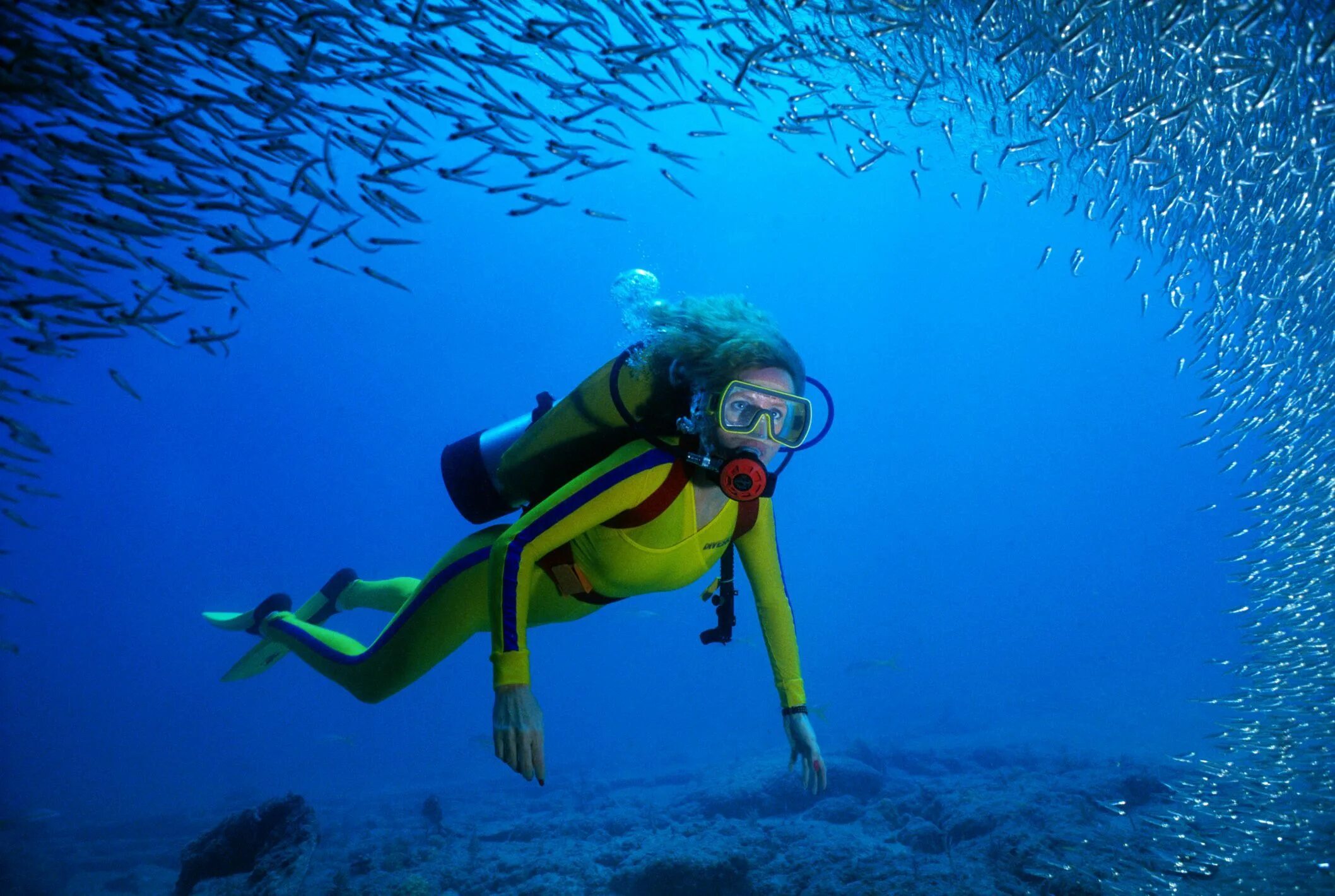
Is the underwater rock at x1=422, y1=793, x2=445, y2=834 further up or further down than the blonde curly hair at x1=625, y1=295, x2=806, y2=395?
further down

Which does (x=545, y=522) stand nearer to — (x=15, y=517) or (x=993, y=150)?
(x=15, y=517)

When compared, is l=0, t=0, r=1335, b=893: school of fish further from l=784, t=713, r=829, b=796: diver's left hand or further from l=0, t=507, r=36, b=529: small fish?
l=784, t=713, r=829, b=796: diver's left hand

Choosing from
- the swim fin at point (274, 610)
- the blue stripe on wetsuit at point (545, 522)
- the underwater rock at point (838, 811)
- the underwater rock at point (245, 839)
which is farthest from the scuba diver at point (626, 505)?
the underwater rock at point (838, 811)

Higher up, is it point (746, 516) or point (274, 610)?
point (746, 516)

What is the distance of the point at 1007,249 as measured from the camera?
7162 cm

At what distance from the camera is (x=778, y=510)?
116375mm

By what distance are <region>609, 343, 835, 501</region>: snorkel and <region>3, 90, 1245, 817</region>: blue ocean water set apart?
23155mm

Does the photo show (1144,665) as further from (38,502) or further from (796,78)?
(38,502)

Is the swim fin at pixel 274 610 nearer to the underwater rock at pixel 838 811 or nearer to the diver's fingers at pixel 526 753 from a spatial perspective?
the diver's fingers at pixel 526 753

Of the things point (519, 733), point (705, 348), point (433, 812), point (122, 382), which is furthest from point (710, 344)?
point (433, 812)

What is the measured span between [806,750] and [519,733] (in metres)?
→ 1.63

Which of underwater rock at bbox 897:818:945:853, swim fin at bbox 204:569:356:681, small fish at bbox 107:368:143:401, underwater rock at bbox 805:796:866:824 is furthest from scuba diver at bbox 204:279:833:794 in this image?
underwater rock at bbox 805:796:866:824

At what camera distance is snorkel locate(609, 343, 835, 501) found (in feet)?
8.75

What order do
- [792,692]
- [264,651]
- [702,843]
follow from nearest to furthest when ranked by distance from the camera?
[792,692] < [264,651] < [702,843]
